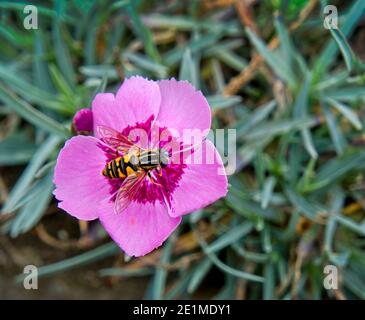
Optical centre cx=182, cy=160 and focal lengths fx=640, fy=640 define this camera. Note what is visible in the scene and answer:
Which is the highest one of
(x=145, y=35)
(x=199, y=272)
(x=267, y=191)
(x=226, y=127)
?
(x=145, y=35)

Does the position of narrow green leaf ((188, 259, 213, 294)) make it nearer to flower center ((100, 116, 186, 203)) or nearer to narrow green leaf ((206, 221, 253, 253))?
narrow green leaf ((206, 221, 253, 253))

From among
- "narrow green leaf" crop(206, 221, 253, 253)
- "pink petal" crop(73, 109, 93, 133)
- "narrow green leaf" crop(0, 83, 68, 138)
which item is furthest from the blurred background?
"pink petal" crop(73, 109, 93, 133)

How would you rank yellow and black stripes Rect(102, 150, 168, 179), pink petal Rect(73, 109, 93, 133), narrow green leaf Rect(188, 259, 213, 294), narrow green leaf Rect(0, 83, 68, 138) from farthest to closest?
narrow green leaf Rect(188, 259, 213, 294), narrow green leaf Rect(0, 83, 68, 138), pink petal Rect(73, 109, 93, 133), yellow and black stripes Rect(102, 150, 168, 179)

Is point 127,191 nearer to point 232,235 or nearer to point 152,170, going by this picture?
point 152,170
